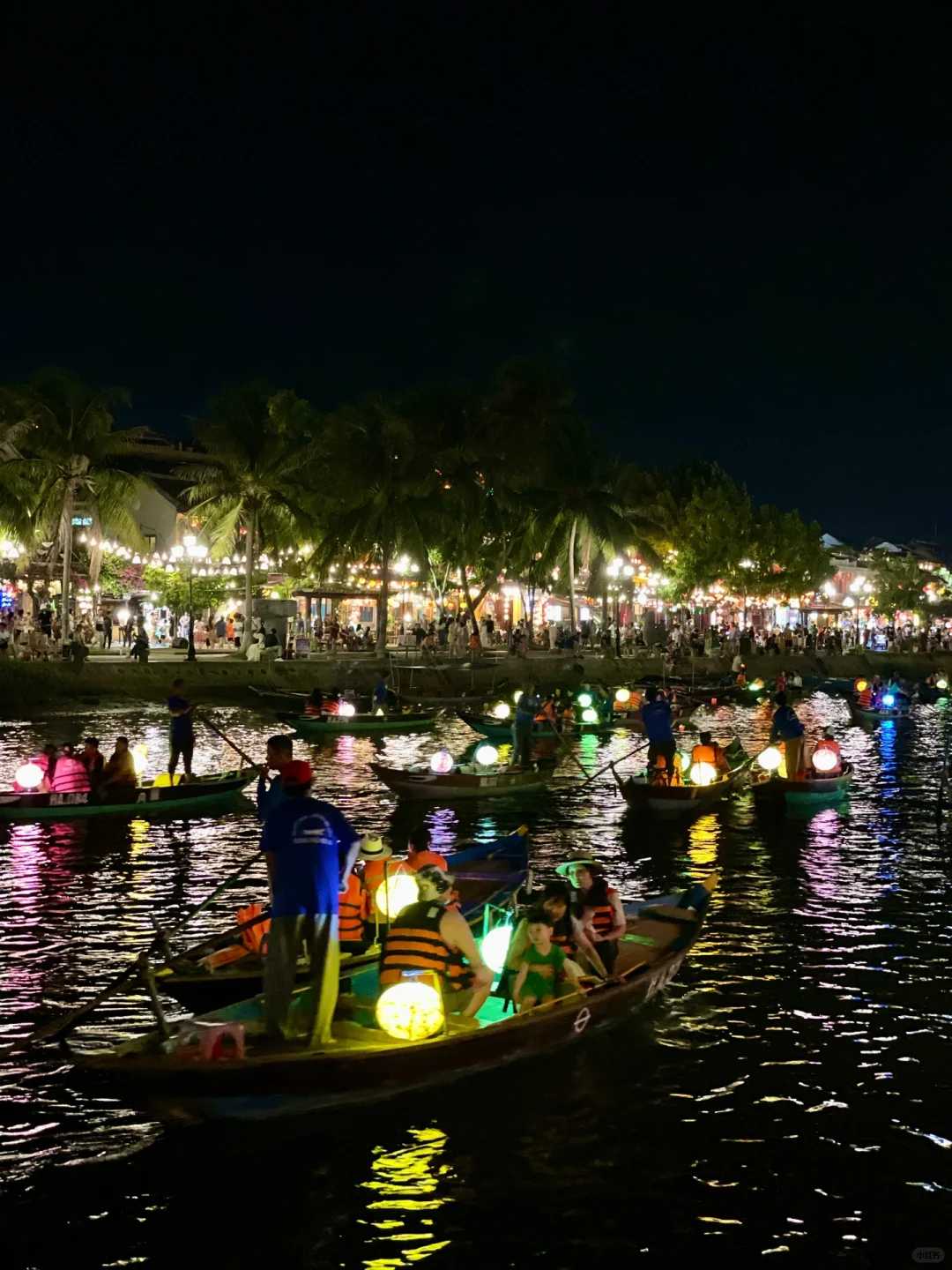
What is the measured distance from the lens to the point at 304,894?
9094mm

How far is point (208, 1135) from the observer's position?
9.31m

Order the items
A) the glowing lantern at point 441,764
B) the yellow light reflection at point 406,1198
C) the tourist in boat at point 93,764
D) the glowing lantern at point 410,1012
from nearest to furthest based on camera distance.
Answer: the yellow light reflection at point 406,1198, the glowing lantern at point 410,1012, the tourist in boat at point 93,764, the glowing lantern at point 441,764

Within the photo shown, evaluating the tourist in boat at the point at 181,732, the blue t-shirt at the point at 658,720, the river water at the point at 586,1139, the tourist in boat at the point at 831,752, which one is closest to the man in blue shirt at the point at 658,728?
the blue t-shirt at the point at 658,720

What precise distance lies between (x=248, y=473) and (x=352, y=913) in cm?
4631

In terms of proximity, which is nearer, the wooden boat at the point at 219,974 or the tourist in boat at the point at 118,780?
the wooden boat at the point at 219,974

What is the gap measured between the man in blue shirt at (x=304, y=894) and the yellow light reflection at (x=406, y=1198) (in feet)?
3.52

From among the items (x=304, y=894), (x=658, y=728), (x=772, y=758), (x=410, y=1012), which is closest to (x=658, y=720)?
(x=658, y=728)

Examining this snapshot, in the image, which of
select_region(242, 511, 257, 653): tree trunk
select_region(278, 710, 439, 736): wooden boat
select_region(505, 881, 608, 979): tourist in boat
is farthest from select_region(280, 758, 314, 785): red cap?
select_region(242, 511, 257, 653): tree trunk

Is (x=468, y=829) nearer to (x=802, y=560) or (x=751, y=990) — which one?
(x=751, y=990)

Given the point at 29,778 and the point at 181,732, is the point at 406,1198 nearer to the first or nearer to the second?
the point at 29,778

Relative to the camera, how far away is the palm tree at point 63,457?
5088cm

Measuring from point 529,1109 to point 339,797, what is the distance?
17.6 m

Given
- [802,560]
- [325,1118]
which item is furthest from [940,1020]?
[802,560]

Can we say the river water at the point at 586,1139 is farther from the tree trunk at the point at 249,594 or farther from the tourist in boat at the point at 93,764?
the tree trunk at the point at 249,594
